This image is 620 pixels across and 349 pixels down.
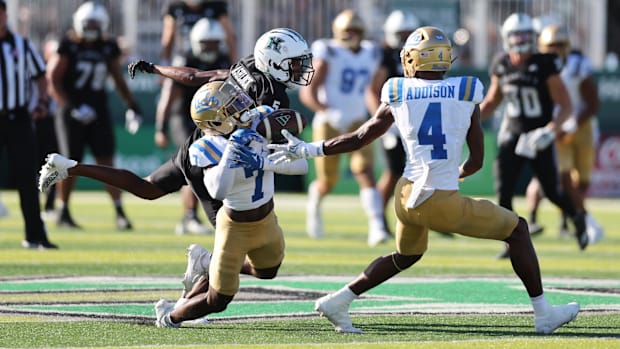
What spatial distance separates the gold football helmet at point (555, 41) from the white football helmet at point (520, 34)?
5.96 feet

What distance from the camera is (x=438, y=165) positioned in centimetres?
653

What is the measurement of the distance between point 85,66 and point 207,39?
4.11 feet

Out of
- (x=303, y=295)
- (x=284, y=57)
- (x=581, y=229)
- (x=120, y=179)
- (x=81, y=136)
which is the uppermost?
(x=284, y=57)

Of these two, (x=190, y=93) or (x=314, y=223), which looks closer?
(x=314, y=223)

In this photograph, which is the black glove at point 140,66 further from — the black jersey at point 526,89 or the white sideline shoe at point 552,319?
the black jersey at point 526,89


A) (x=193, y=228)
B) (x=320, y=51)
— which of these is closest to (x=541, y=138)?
(x=320, y=51)

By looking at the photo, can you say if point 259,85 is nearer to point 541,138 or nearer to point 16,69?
point 541,138

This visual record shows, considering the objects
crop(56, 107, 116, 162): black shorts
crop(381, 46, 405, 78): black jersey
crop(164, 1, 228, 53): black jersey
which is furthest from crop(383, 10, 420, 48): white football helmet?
crop(56, 107, 116, 162): black shorts

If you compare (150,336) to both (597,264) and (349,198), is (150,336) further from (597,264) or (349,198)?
(349,198)

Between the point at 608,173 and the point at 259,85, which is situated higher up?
the point at 259,85

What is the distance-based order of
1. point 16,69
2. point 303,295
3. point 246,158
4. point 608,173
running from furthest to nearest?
point 608,173
point 16,69
point 303,295
point 246,158

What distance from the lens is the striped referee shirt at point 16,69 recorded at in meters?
10.5

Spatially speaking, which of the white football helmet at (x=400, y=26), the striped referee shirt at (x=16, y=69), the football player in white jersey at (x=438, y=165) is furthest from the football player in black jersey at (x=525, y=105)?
the football player in white jersey at (x=438, y=165)

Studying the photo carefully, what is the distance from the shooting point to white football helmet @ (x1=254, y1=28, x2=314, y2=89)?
6695 millimetres
